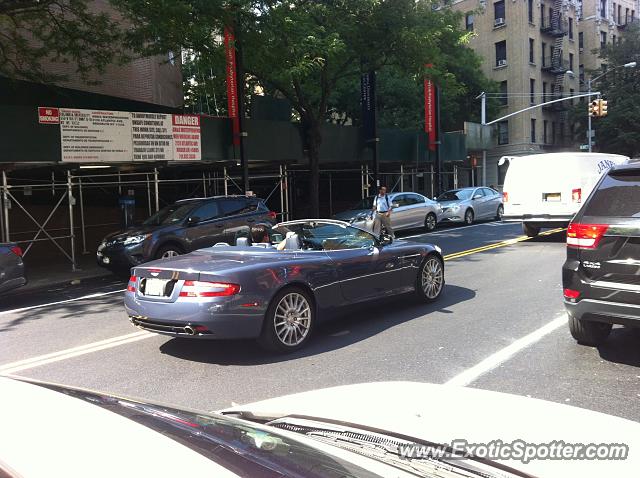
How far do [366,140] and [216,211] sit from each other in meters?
10.7

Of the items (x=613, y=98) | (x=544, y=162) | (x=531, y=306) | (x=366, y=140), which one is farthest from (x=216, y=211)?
(x=613, y=98)

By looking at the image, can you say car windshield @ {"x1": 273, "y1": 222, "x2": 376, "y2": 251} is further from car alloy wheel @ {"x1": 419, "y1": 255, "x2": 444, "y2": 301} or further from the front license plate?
the front license plate

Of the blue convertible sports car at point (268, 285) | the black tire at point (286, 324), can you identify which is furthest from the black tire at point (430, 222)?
the black tire at point (286, 324)

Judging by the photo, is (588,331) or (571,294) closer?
(571,294)

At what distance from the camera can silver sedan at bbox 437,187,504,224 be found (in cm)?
2092

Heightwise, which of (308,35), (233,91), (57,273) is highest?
(308,35)

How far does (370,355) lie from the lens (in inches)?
218

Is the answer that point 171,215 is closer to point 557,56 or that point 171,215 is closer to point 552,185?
point 552,185

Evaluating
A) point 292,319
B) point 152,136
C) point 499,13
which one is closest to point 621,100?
point 499,13

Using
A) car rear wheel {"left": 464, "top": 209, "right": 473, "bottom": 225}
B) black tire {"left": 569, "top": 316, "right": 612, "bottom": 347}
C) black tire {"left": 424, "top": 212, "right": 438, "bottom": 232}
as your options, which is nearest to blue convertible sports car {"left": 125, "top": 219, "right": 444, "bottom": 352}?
black tire {"left": 569, "top": 316, "right": 612, "bottom": 347}

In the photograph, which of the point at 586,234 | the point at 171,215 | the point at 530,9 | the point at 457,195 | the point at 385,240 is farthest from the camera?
the point at 530,9

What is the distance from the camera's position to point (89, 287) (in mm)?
11141

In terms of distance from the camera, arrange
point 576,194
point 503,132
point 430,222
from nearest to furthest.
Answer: point 576,194 < point 430,222 < point 503,132

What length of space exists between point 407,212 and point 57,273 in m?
10.9
